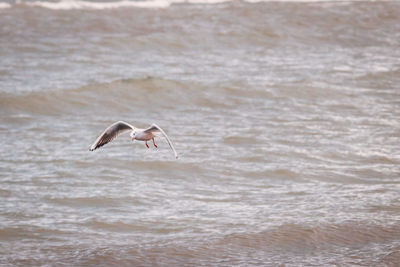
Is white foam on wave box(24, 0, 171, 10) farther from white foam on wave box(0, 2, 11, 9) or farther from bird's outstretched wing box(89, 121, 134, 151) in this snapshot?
bird's outstretched wing box(89, 121, 134, 151)

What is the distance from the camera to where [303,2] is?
32625 mm

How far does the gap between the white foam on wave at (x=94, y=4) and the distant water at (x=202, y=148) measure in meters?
6.23

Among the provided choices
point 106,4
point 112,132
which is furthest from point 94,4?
point 112,132

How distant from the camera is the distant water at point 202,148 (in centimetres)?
785

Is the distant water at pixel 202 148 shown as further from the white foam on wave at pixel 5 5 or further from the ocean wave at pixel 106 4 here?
the ocean wave at pixel 106 4

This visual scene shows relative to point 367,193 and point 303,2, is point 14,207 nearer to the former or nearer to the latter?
point 367,193

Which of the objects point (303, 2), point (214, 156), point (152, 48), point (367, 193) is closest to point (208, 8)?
point (303, 2)

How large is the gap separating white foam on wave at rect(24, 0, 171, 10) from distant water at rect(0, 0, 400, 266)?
6229 mm

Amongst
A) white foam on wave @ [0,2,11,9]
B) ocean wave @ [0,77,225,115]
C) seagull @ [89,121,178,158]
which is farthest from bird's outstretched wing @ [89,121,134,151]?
white foam on wave @ [0,2,11,9]

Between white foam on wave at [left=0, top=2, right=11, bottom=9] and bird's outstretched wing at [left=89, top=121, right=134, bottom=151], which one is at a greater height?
white foam on wave at [left=0, top=2, right=11, bottom=9]

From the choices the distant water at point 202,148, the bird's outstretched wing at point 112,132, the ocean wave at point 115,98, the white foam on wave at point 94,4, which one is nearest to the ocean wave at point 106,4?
the white foam on wave at point 94,4

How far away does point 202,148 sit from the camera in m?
11.5

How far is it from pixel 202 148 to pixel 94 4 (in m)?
20.9

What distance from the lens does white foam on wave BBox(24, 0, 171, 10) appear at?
29575 millimetres
